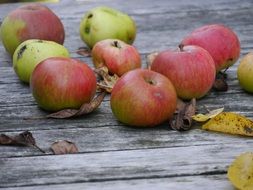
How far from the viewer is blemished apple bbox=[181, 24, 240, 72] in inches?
89.3

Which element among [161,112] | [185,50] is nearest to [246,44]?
[185,50]

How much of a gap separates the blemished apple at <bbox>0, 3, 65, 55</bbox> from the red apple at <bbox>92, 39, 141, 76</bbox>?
0.39 m

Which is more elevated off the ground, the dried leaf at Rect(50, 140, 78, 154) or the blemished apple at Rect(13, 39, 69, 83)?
the blemished apple at Rect(13, 39, 69, 83)

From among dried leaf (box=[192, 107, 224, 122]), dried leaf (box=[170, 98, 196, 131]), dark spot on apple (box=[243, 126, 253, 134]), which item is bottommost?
dried leaf (box=[170, 98, 196, 131])

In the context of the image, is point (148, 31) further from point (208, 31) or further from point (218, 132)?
point (218, 132)

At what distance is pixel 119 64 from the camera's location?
225cm

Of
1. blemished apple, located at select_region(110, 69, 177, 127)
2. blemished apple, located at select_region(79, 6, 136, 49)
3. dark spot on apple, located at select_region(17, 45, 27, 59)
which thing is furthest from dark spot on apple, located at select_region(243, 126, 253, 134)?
blemished apple, located at select_region(79, 6, 136, 49)

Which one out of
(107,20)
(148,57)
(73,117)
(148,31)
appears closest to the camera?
(73,117)

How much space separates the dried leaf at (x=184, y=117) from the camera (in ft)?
5.94

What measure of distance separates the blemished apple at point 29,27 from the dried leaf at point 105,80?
0.44m

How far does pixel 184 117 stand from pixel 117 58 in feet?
1.61

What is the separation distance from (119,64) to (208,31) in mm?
Answer: 350

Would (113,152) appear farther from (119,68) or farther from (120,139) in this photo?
(119,68)

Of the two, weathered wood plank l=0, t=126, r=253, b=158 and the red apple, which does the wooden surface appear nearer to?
weathered wood plank l=0, t=126, r=253, b=158
